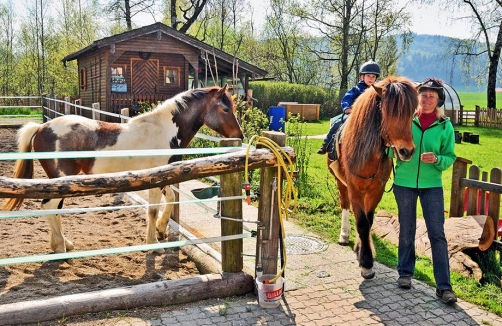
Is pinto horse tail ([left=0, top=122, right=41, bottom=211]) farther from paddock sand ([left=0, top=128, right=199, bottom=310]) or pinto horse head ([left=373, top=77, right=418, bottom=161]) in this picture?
pinto horse head ([left=373, top=77, right=418, bottom=161])

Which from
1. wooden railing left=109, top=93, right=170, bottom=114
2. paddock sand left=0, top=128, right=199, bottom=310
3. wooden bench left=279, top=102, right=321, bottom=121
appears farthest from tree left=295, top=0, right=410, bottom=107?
paddock sand left=0, top=128, right=199, bottom=310

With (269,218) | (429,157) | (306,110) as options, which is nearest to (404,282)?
(429,157)

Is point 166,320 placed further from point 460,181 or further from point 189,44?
point 189,44

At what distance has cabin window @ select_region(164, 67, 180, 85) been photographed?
21031 mm

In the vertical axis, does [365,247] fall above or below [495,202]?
below

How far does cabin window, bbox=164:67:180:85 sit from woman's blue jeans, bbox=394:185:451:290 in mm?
18240

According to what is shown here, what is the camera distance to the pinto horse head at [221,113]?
544 cm

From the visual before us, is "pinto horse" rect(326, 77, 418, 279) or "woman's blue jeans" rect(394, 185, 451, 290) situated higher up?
"pinto horse" rect(326, 77, 418, 279)

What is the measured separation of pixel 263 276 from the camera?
365cm

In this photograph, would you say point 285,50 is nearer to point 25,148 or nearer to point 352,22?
point 352,22

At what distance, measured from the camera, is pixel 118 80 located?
19.9 metres

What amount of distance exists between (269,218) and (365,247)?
3.71 feet

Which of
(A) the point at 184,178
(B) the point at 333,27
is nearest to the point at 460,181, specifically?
(A) the point at 184,178

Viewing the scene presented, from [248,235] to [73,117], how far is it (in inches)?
101
